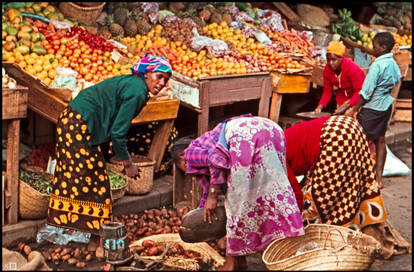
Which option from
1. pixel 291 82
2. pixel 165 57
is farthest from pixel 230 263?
pixel 291 82

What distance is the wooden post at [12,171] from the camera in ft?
13.0

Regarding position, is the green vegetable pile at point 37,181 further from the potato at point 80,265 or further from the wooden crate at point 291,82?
the wooden crate at point 291,82

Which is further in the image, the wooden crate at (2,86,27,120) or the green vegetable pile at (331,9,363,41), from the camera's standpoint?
the green vegetable pile at (331,9,363,41)

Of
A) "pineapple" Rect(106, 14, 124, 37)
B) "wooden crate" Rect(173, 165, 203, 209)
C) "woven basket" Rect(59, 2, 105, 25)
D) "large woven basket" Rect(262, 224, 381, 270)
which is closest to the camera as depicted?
"large woven basket" Rect(262, 224, 381, 270)

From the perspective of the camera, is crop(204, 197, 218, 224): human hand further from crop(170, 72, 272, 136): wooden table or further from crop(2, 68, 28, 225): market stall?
crop(170, 72, 272, 136): wooden table

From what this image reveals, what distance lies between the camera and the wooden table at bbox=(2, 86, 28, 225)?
3878 mm

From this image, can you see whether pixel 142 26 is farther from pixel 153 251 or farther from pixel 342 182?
pixel 342 182

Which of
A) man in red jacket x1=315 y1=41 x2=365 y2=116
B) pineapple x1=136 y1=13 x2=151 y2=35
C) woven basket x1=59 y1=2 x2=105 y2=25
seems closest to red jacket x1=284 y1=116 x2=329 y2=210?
man in red jacket x1=315 y1=41 x2=365 y2=116

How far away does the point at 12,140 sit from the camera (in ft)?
13.1

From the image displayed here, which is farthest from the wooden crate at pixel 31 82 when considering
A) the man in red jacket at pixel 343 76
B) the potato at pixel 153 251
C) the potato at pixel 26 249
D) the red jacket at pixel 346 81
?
the red jacket at pixel 346 81

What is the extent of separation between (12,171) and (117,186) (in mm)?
949

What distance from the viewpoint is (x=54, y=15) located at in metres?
6.01

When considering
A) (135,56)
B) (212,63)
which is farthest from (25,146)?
(212,63)

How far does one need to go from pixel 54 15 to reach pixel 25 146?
157 cm
